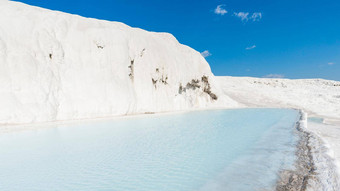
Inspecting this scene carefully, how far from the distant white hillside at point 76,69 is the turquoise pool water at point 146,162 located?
6.84 metres

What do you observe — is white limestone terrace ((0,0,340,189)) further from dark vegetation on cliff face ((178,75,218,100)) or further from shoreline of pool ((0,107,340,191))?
shoreline of pool ((0,107,340,191))

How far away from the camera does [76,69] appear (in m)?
17.8

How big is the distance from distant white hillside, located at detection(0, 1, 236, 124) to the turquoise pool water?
684 centimetres

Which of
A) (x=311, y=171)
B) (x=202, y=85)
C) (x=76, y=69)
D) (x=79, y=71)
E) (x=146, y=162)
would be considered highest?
(x=76, y=69)

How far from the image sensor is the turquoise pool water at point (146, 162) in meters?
4.52

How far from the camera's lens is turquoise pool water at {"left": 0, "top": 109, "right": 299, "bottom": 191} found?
452 cm

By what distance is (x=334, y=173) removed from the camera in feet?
15.2

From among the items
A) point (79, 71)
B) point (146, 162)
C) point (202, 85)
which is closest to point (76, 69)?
point (79, 71)

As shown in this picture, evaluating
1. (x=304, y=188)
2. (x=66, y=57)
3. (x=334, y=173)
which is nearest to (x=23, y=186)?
(x=304, y=188)

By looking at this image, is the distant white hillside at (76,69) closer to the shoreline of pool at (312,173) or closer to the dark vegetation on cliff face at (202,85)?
the dark vegetation on cliff face at (202,85)

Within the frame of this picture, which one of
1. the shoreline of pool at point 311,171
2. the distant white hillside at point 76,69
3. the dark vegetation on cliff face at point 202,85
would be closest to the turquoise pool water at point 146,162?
the shoreline of pool at point 311,171

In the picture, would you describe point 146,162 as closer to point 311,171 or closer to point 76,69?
point 311,171

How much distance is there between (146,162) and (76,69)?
1403 cm

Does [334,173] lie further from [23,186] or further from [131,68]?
[131,68]
